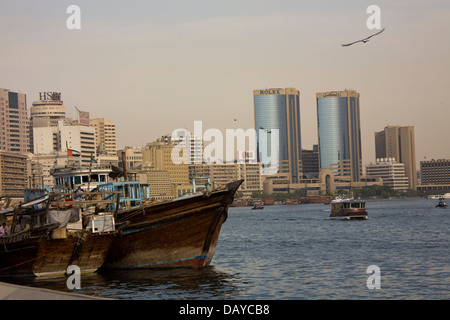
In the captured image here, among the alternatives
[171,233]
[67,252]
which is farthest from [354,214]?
[67,252]

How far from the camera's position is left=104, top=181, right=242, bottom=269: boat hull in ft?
108

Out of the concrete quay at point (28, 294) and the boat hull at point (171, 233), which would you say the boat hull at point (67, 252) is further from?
the concrete quay at point (28, 294)

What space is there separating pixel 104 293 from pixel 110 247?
6029 mm

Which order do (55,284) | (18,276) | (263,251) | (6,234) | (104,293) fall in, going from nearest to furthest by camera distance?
(104,293) < (55,284) < (18,276) < (6,234) < (263,251)

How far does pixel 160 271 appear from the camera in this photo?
110 feet

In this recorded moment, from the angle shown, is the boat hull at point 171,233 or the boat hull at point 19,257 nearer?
the boat hull at point 19,257

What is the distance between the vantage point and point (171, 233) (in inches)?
1298

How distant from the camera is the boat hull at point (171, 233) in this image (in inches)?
1297

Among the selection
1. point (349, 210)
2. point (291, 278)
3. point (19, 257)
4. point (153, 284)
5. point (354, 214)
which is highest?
point (19, 257)

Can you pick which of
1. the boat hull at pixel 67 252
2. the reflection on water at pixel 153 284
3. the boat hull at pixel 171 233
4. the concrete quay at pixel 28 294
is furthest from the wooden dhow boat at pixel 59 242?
the concrete quay at pixel 28 294

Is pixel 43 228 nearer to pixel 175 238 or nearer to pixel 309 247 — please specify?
pixel 175 238

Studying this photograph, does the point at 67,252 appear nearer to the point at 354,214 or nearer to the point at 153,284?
the point at 153,284
